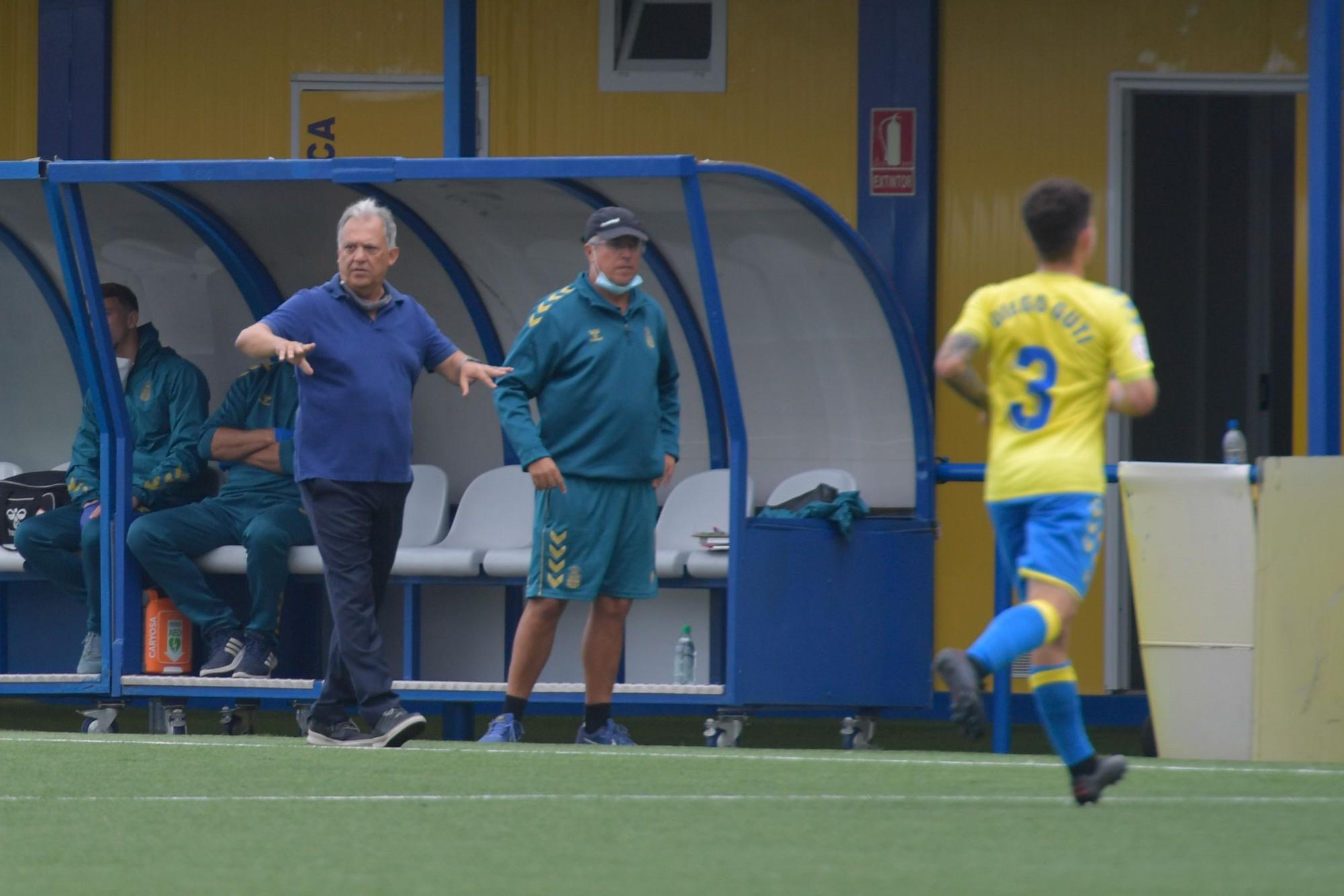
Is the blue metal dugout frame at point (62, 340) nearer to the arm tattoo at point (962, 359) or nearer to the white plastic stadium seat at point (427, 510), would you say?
the white plastic stadium seat at point (427, 510)

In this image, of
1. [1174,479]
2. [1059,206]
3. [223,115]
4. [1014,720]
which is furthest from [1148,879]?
[223,115]

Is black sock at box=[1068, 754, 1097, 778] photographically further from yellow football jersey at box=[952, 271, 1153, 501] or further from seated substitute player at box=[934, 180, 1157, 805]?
yellow football jersey at box=[952, 271, 1153, 501]

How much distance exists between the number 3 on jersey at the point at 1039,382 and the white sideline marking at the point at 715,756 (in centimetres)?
154

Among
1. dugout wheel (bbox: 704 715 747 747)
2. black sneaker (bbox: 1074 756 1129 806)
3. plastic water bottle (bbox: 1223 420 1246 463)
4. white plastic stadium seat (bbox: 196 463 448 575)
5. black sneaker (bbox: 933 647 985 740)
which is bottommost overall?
dugout wheel (bbox: 704 715 747 747)

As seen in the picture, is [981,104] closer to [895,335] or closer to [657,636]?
[895,335]

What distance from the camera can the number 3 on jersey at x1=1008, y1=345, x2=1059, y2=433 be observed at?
559cm

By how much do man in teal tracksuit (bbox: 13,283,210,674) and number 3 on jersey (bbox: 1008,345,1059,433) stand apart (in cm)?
450

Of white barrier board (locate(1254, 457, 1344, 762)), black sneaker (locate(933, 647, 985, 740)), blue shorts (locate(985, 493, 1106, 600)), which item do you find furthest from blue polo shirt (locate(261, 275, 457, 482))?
white barrier board (locate(1254, 457, 1344, 762))

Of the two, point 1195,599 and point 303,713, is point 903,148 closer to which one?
point 1195,599

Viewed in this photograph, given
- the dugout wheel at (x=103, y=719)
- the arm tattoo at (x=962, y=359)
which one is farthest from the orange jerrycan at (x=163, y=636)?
the arm tattoo at (x=962, y=359)

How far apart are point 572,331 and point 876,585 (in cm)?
176

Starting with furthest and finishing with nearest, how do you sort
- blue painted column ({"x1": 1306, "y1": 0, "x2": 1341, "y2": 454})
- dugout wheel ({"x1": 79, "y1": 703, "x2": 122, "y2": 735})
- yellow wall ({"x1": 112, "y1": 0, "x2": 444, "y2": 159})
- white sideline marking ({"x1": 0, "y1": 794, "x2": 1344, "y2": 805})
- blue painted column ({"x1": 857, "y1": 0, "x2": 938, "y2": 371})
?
yellow wall ({"x1": 112, "y1": 0, "x2": 444, "y2": 159}), blue painted column ({"x1": 857, "y1": 0, "x2": 938, "y2": 371}), dugout wheel ({"x1": 79, "y1": 703, "x2": 122, "y2": 735}), blue painted column ({"x1": 1306, "y1": 0, "x2": 1341, "y2": 454}), white sideline marking ({"x1": 0, "y1": 794, "x2": 1344, "y2": 805})

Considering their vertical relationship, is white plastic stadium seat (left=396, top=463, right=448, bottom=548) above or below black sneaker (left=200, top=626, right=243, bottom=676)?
above

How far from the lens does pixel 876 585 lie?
8742mm
